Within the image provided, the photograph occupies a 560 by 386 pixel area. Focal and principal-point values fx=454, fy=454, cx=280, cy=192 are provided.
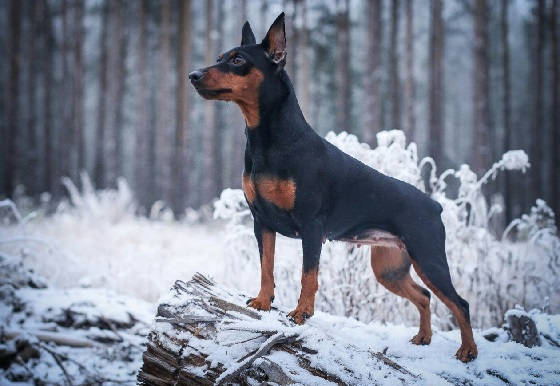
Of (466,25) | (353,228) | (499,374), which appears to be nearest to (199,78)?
(353,228)

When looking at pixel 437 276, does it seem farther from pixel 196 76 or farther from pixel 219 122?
pixel 219 122

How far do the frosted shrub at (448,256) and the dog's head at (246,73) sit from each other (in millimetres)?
1880

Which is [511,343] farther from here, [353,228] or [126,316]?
[126,316]

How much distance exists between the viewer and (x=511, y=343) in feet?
9.38

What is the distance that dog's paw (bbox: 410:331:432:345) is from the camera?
2.88 meters

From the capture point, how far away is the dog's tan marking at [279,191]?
2340mm

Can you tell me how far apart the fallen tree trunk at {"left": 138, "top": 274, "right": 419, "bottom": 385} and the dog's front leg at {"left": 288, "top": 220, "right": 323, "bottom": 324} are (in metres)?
0.09

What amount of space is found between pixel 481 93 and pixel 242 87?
1051 cm

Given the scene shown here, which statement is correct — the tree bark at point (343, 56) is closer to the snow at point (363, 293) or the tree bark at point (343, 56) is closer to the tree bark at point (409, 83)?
the tree bark at point (409, 83)

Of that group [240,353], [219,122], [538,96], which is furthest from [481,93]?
[219,122]

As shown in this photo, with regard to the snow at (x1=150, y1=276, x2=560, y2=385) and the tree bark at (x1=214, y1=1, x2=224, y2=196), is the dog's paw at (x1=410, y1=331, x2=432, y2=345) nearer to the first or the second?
the snow at (x1=150, y1=276, x2=560, y2=385)

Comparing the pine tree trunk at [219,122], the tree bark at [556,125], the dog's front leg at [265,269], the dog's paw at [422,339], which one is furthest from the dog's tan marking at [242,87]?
the pine tree trunk at [219,122]

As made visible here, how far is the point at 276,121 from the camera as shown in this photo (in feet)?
7.98

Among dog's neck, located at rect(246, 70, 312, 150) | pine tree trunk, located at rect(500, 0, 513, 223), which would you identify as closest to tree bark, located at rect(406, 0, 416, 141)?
pine tree trunk, located at rect(500, 0, 513, 223)
